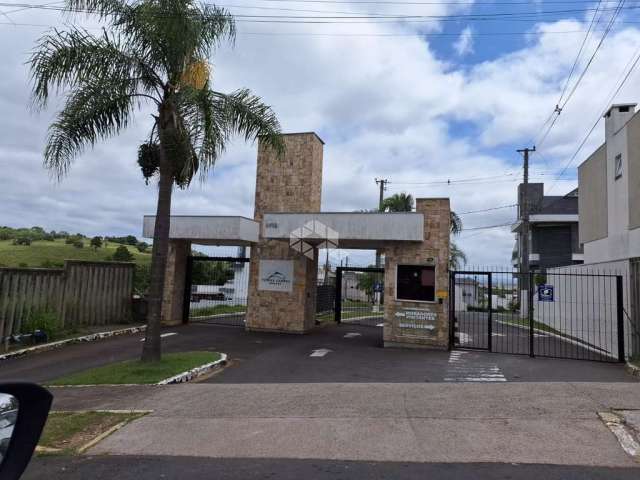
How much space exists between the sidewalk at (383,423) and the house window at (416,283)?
575cm

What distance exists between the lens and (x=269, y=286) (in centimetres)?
1767

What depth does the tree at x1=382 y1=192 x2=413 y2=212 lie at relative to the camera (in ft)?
101

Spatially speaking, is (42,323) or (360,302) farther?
(360,302)

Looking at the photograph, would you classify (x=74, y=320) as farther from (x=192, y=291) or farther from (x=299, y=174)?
(x=299, y=174)

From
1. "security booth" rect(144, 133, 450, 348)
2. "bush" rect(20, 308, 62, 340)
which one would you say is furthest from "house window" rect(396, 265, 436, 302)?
"bush" rect(20, 308, 62, 340)

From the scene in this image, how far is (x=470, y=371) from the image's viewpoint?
1084 cm

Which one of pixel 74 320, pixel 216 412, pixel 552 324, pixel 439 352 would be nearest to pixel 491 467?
pixel 216 412

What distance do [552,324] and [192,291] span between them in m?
15.6

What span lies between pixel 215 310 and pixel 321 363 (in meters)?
10.7

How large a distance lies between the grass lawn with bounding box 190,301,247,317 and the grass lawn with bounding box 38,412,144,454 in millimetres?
13182

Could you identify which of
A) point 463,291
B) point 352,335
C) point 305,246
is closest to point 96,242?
point 305,246

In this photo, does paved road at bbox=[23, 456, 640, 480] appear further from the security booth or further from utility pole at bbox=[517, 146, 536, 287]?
utility pole at bbox=[517, 146, 536, 287]

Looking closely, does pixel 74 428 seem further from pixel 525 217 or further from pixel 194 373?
pixel 525 217

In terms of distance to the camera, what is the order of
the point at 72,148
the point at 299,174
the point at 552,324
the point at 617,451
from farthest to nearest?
the point at 552,324, the point at 299,174, the point at 72,148, the point at 617,451
